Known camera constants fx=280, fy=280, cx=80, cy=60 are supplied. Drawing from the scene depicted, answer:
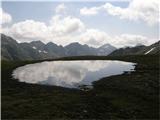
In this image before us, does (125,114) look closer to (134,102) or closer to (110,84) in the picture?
(134,102)

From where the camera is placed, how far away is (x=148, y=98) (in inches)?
1608

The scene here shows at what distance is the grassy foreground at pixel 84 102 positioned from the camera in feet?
107

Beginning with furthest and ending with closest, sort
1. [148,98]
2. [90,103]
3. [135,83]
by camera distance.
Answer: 1. [135,83]
2. [148,98]
3. [90,103]

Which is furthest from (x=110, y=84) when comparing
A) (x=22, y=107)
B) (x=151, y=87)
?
(x=22, y=107)

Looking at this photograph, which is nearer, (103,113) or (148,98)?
(103,113)

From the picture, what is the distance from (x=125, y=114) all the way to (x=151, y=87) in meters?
17.3

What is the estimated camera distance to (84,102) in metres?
38.6

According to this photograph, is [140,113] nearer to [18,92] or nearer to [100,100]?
[100,100]

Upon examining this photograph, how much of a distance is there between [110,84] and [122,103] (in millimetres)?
15673

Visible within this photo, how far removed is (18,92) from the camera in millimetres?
46594

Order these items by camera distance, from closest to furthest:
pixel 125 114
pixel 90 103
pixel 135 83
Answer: pixel 125 114 < pixel 90 103 < pixel 135 83

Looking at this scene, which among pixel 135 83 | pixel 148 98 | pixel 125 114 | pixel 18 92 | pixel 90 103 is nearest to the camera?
pixel 125 114

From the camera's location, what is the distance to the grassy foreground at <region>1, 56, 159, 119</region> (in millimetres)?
32656

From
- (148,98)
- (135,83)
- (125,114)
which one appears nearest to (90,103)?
(125,114)
